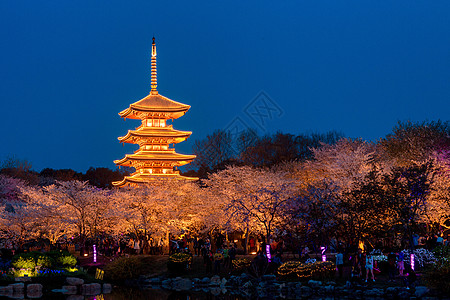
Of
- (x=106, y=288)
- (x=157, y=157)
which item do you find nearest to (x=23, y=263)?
(x=106, y=288)

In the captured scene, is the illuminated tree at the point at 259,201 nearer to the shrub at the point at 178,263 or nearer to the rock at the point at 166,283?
the shrub at the point at 178,263

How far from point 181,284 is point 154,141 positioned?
101 feet

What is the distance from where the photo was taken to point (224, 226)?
52406 millimetres

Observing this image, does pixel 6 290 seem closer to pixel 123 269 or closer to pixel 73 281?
pixel 73 281

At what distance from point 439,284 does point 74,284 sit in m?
20.7

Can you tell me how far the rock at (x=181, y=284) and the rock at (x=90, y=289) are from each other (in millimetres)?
5009

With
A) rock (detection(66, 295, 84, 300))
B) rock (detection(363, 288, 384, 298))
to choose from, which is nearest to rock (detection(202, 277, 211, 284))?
rock (detection(66, 295, 84, 300))

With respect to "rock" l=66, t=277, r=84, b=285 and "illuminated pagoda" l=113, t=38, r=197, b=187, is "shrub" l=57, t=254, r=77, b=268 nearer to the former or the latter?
"rock" l=66, t=277, r=84, b=285

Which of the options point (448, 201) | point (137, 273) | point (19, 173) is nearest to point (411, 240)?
point (448, 201)

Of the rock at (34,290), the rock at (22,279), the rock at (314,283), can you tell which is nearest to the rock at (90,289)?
the rock at (34,290)

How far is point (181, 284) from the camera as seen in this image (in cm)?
4059

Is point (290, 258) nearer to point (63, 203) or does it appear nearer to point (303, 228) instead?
point (303, 228)

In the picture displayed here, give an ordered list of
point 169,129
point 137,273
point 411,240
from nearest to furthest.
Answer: point 411,240 → point 137,273 → point 169,129

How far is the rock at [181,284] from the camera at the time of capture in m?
40.0
